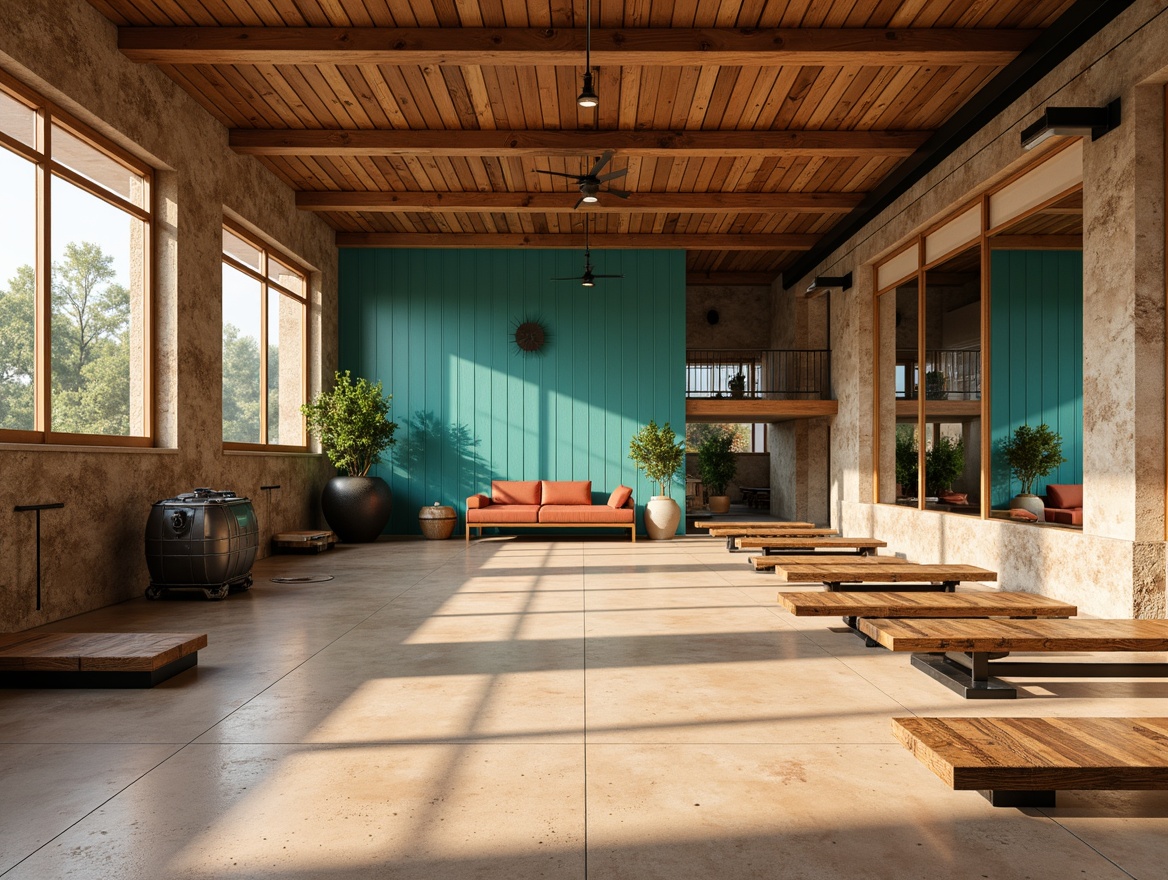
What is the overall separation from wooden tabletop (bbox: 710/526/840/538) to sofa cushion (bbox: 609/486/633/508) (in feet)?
7.05

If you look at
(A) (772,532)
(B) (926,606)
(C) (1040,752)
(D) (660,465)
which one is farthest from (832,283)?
(C) (1040,752)

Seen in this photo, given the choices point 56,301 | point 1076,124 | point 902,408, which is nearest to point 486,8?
point 56,301

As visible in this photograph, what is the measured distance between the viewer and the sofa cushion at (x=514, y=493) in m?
11.6

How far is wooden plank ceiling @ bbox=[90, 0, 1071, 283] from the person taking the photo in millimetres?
5988

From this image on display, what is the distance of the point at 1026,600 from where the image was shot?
4160 mm

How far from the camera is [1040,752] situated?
86.1 inches

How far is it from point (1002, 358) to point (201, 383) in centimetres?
735

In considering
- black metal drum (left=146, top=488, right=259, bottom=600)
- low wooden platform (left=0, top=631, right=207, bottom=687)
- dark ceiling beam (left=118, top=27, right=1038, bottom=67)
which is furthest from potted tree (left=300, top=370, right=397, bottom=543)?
low wooden platform (left=0, top=631, right=207, bottom=687)

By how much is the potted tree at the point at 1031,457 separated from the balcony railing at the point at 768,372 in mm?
5115

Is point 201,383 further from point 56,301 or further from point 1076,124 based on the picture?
point 1076,124

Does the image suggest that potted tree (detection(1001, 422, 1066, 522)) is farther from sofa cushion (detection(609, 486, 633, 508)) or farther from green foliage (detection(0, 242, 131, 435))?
green foliage (detection(0, 242, 131, 435))

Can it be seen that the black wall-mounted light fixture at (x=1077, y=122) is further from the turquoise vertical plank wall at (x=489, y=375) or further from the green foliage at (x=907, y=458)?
the turquoise vertical plank wall at (x=489, y=375)

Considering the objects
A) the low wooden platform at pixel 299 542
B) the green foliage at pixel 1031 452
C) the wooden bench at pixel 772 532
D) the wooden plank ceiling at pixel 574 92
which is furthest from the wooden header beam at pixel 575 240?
the green foliage at pixel 1031 452

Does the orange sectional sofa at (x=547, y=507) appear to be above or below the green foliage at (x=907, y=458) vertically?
below
